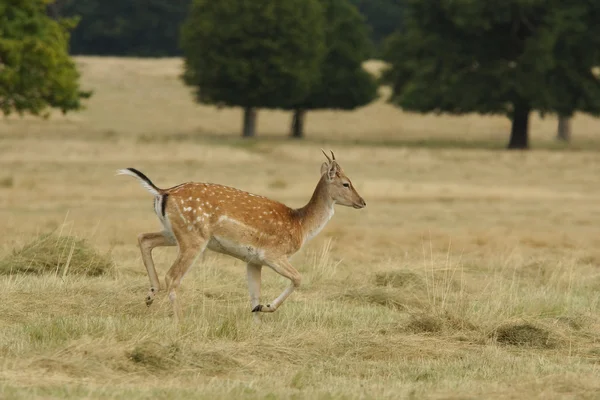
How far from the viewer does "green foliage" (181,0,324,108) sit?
2176 inches

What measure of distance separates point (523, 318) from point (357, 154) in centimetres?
3266

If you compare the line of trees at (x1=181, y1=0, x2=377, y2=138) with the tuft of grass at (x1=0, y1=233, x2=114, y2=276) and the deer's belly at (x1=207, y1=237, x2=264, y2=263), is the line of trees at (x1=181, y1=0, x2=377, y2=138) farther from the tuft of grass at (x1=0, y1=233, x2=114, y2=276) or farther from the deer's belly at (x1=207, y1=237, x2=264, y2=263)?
the deer's belly at (x1=207, y1=237, x2=264, y2=263)

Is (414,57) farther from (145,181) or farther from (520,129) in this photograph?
(145,181)

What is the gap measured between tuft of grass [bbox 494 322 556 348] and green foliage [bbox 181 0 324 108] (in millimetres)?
44973

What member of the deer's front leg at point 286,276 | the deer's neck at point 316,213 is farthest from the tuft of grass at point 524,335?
the deer's neck at point 316,213

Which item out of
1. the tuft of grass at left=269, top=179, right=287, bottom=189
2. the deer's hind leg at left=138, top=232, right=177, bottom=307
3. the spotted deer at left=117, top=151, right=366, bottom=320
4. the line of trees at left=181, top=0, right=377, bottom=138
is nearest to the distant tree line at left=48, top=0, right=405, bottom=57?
the line of trees at left=181, top=0, right=377, bottom=138

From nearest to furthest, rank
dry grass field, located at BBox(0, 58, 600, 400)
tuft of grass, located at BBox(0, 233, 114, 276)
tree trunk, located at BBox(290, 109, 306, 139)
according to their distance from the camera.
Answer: dry grass field, located at BBox(0, 58, 600, 400) < tuft of grass, located at BBox(0, 233, 114, 276) < tree trunk, located at BBox(290, 109, 306, 139)

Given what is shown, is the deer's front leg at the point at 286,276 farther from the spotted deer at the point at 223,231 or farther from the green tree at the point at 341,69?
the green tree at the point at 341,69

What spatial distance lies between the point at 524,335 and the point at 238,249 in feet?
8.75

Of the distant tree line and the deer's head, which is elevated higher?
the distant tree line

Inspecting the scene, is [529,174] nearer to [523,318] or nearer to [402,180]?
[402,180]

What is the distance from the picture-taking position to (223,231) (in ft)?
34.9

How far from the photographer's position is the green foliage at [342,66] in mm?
62656

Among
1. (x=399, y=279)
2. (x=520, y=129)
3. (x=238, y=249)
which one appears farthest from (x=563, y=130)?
(x=238, y=249)
